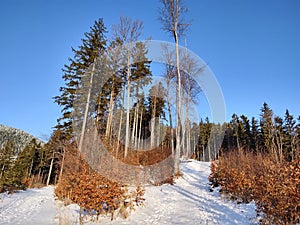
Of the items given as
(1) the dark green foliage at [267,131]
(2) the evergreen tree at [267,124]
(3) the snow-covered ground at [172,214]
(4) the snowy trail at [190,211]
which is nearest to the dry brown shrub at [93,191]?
(3) the snow-covered ground at [172,214]

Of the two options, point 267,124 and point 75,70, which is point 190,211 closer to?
point 75,70

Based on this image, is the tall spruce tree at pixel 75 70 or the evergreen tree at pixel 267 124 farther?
the evergreen tree at pixel 267 124

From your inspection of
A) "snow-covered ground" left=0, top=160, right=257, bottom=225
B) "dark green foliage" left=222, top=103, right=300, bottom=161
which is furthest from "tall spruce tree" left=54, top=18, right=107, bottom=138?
"dark green foliage" left=222, top=103, right=300, bottom=161

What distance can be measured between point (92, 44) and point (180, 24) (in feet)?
27.9

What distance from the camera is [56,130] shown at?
17594 mm

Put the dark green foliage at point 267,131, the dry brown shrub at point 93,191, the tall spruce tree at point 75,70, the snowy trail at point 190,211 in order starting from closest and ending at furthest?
1. the dry brown shrub at point 93,191
2. the snowy trail at point 190,211
3. the tall spruce tree at point 75,70
4. the dark green foliage at point 267,131

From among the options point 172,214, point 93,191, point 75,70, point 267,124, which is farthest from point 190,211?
point 267,124

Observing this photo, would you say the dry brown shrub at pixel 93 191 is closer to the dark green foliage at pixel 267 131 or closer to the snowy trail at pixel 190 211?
the snowy trail at pixel 190 211

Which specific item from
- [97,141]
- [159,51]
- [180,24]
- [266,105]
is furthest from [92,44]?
[266,105]

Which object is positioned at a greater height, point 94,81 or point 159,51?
point 159,51

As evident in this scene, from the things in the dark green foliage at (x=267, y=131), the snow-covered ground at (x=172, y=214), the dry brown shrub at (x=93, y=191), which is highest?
the dark green foliage at (x=267, y=131)

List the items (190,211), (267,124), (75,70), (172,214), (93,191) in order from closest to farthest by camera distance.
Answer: (93,191), (172,214), (190,211), (75,70), (267,124)

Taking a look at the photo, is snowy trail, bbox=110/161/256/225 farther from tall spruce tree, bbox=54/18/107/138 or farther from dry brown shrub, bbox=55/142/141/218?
tall spruce tree, bbox=54/18/107/138

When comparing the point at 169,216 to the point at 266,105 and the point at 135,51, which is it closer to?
the point at 135,51
